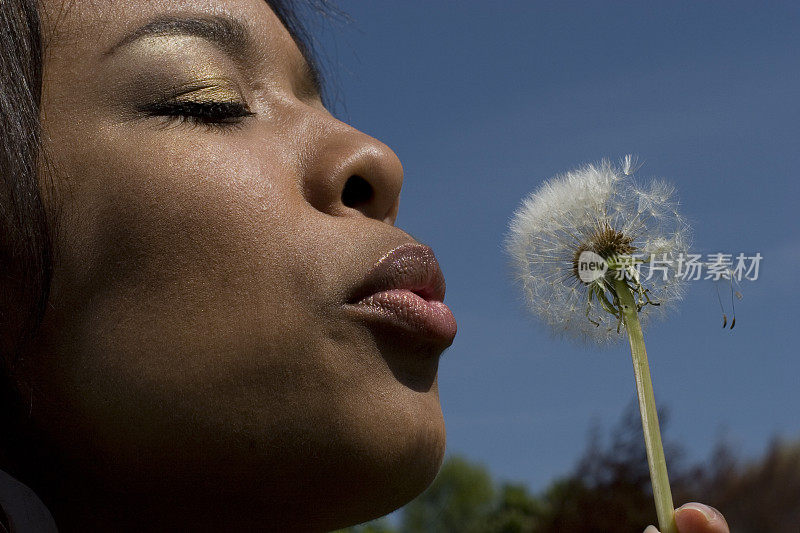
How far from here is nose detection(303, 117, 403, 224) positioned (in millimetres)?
1996

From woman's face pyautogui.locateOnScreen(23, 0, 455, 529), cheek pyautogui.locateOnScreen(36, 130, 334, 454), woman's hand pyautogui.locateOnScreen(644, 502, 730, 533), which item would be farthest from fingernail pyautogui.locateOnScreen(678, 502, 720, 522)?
cheek pyautogui.locateOnScreen(36, 130, 334, 454)

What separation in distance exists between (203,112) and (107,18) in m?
0.35

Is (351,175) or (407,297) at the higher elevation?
(351,175)

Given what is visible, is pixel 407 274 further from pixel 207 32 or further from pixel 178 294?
pixel 207 32

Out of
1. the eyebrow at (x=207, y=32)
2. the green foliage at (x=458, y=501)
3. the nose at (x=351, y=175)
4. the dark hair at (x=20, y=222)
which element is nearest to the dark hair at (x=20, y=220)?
the dark hair at (x=20, y=222)

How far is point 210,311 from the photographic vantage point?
71.6 inches

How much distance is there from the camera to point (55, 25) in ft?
6.93

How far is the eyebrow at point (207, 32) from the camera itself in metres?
2.07

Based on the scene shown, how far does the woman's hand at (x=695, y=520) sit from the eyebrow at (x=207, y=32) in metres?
1.47

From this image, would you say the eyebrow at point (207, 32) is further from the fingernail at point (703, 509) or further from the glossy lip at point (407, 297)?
the fingernail at point (703, 509)

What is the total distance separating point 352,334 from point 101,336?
0.53 metres

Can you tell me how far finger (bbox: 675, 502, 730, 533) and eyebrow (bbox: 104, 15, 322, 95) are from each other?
4.84 feet

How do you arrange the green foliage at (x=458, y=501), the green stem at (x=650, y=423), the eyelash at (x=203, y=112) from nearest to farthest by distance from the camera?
the green stem at (x=650, y=423) → the eyelash at (x=203, y=112) → the green foliage at (x=458, y=501)

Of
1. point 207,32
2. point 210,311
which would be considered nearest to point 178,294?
point 210,311
